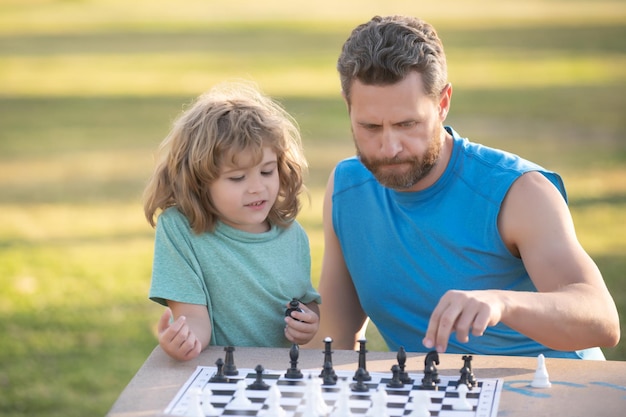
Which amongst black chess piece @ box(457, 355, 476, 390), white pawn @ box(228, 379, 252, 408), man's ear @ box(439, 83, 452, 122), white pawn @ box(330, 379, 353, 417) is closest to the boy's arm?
white pawn @ box(228, 379, 252, 408)

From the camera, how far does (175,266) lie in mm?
3879

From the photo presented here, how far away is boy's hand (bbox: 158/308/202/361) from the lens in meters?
3.55

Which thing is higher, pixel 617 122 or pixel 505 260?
pixel 505 260

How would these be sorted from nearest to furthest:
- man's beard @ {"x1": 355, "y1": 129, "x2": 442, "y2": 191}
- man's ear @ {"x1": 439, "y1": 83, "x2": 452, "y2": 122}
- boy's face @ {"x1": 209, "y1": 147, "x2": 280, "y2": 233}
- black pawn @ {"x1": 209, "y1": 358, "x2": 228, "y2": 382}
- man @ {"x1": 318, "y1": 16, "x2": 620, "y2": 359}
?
black pawn @ {"x1": 209, "y1": 358, "x2": 228, "y2": 382} < boy's face @ {"x1": 209, "y1": 147, "x2": 280, "y2": 233} < man @ {"x1": 318, "y1": 16, "x2": 620, "y2": 359} < man's beard @ {"x1": 355, "y1": 129, "x2": 442, "y2": 191} < man's ear @ {"x1": 439, "y1": 83, "x2": 452, "y2": 122}

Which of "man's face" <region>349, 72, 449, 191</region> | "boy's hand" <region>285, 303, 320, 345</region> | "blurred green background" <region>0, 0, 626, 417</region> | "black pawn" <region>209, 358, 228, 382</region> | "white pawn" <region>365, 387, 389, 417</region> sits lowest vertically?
"blurred green background" <region>0, 0, 626, 417</region>

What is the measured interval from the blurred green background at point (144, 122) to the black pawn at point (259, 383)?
352cm

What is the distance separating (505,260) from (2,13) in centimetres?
3366

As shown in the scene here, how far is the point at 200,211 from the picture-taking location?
392cm

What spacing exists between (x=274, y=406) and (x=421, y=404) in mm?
401

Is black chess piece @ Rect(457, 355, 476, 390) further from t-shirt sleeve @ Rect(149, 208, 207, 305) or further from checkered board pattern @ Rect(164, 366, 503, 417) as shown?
t-shirt sleeve @ Rect(149, 208, 207, 305)

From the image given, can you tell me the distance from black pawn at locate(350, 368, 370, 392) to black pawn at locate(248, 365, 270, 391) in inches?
10.0

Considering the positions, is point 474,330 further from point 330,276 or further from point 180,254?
point 330,276

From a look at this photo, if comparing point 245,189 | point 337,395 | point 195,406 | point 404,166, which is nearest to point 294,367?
point 337,395

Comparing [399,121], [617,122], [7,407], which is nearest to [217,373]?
[399,121]
